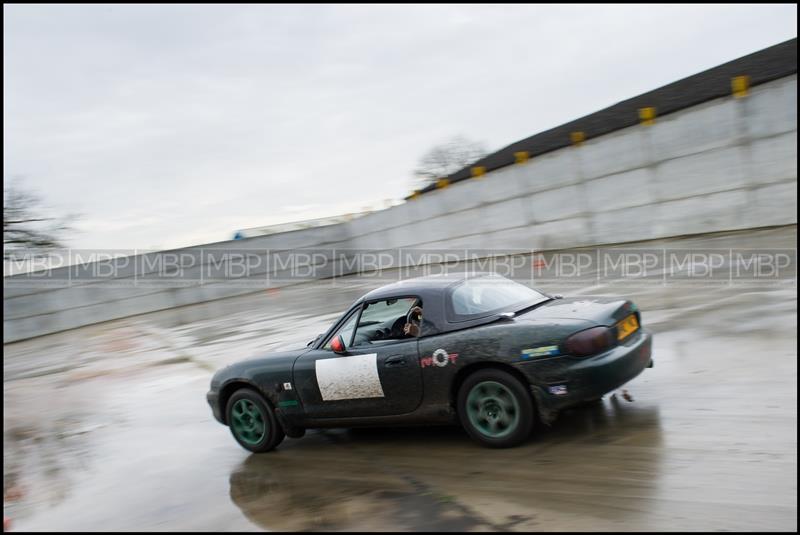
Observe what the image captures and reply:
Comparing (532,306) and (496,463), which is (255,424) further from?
(532,306)

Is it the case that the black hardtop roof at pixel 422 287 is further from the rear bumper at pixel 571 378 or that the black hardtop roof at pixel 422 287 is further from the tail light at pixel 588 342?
the tail light at pixel 588 342

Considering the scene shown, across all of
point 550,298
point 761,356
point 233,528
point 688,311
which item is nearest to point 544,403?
point 550,298

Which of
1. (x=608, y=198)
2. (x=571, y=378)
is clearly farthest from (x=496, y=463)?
(x=608, y=198)

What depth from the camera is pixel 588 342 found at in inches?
197

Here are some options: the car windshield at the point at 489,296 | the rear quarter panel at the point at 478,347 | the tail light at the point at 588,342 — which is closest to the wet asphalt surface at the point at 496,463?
the rear quarter panel at the point at 478,347

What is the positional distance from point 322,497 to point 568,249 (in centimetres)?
1583

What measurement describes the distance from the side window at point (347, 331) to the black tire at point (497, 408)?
113cm

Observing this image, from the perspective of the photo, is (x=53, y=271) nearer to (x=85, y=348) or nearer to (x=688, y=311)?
(x=85, y=348)

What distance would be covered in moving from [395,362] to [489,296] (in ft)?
3.15

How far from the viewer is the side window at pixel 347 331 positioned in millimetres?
6023

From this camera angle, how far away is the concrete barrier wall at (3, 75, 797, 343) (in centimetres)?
1425

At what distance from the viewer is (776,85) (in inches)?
547

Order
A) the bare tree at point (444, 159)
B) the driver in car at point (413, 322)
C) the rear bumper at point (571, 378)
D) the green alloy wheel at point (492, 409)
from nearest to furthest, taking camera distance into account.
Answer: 1. the rear bumper at point (571, 378)
2. the green alloy wheel at point (492, 409)
3. the driver in car at point (413, 322)
4. the bare tree at point (444, 159)

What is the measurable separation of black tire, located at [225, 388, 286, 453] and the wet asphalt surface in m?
0.15
